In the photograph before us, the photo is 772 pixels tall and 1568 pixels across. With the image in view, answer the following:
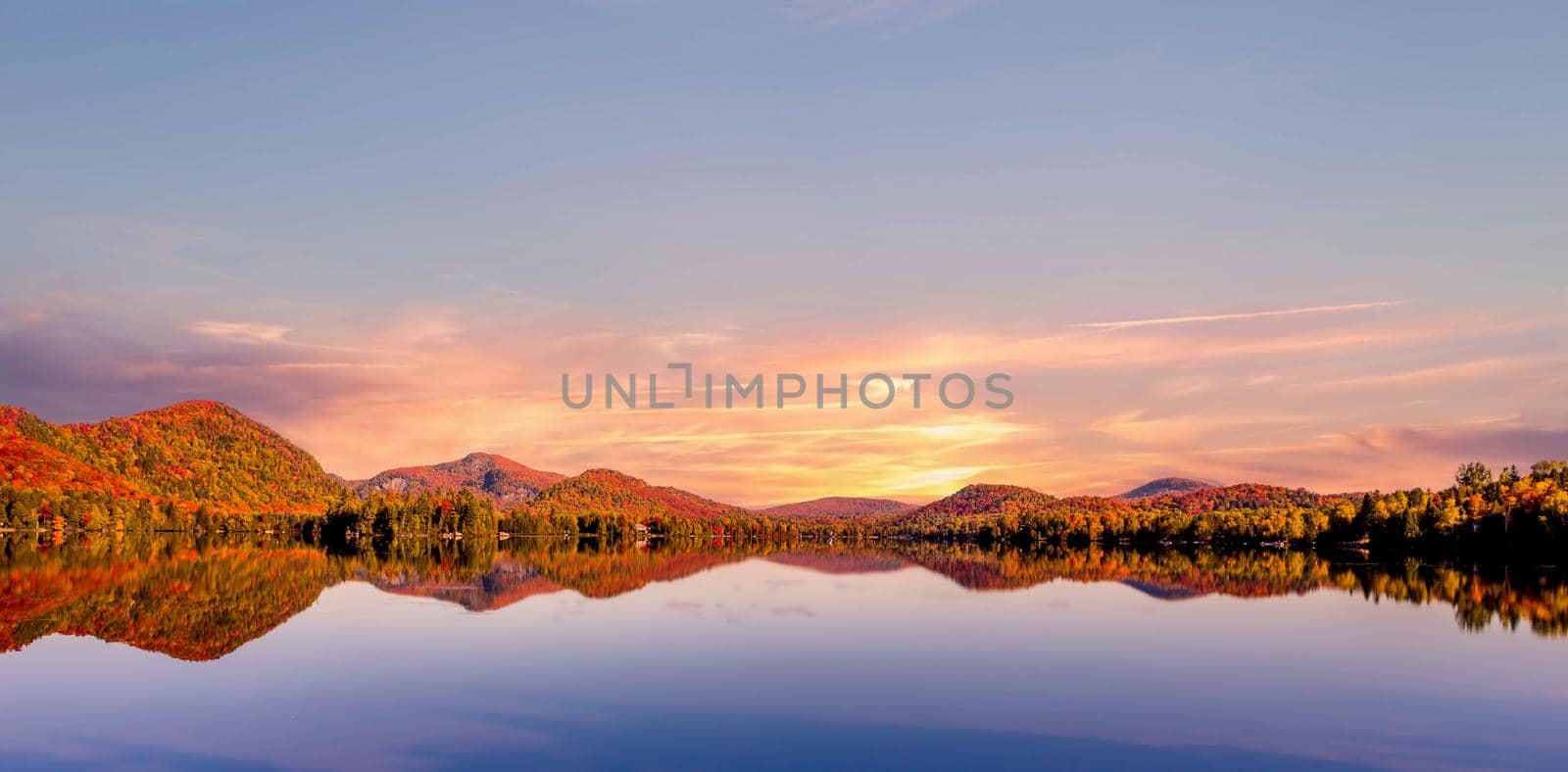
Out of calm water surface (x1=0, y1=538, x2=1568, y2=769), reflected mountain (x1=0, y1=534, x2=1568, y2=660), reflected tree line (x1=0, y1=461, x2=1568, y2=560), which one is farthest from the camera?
reflected tree line (x1=0, y1=461, x2=1568, y2=560)

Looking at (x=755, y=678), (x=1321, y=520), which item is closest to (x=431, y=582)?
(x=755, y=678)

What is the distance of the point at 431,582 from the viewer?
6812 centimetres

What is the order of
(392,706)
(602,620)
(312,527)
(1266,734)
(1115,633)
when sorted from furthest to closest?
1. (312,527)
2. (602,620)
3. (1115,633)
4. (392,706)
5. (1266,734)

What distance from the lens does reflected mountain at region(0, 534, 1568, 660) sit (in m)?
41.1

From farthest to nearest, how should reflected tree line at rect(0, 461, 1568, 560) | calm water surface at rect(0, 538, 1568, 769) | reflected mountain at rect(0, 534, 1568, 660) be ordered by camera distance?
reflected tree line at rect(0, 461, 1568, 560) → reflected mountain at rect(0, 534, 1568, 660) → calm water surface at rect(0, 538, 1568, 769)

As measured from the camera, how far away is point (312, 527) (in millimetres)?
181750

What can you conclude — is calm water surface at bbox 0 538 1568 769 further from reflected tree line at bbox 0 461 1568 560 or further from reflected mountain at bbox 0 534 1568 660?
reflected tree line at bbox 0 461 1568 560

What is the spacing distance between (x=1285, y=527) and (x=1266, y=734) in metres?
176

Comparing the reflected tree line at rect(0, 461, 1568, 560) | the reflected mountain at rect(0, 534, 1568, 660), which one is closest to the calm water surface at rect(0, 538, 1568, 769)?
the reflected mountain at rect(0, 534, 1568, 660)

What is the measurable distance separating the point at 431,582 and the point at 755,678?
43.2 meters

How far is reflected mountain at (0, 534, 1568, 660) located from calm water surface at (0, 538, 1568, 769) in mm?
468

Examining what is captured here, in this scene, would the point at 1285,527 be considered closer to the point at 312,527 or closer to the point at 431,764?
the point at 312,527

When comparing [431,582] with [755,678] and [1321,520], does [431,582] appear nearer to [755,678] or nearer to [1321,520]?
[755,678]

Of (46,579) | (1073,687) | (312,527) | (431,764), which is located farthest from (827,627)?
(312,527)
